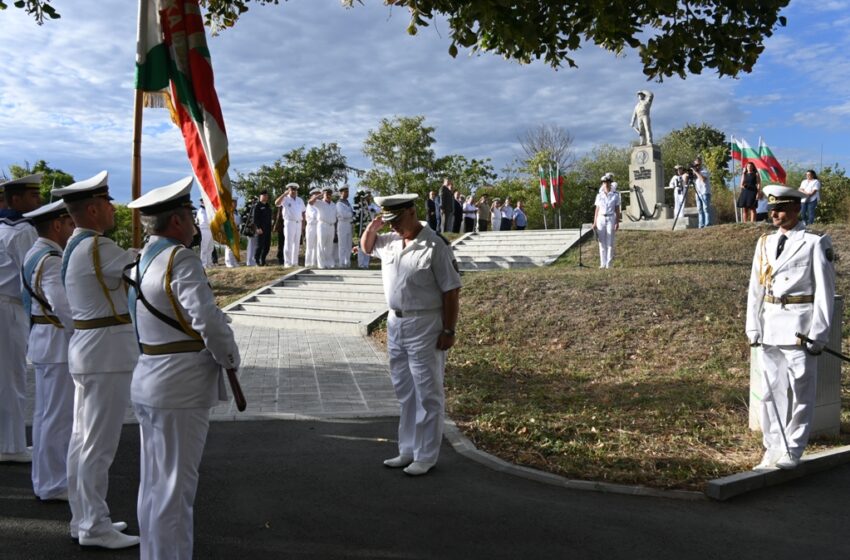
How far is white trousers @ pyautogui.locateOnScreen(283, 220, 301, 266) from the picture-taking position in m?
21.5

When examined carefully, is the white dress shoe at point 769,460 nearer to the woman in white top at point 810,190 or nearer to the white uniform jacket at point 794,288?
the white uniform jacket at point 794,288

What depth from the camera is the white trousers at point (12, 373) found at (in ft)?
20.0

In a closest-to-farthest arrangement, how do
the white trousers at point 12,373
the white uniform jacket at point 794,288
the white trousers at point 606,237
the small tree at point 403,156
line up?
the white uniform jacket at point 794,288
the white trousers at point 12,373
the white trousers at point 606,237
the small tree at point 403,156

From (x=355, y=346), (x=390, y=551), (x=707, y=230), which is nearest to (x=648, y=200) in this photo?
(x=707, y=230)

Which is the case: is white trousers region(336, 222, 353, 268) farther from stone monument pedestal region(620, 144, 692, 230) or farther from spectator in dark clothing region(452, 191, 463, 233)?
stone monument pedestal region(620, 144, 692, 230)

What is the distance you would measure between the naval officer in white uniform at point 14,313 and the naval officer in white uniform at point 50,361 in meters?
0.82

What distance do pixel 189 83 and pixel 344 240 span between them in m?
15.9

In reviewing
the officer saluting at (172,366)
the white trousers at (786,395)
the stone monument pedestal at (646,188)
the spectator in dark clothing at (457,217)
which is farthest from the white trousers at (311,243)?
the officer saluting at (172,366)

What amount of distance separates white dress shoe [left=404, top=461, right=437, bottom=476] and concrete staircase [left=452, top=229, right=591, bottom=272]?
1456cm

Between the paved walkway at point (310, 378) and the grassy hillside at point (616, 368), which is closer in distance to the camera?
the grassy hillside at point (616, 368)

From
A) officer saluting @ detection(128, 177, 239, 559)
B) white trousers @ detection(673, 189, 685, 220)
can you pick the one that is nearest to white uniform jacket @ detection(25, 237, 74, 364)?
officer saluting @ detection(128, 177, 239, 559)

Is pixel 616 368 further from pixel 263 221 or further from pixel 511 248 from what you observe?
pixel 263 221

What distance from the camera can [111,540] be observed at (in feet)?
14.6

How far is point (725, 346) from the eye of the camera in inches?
442
